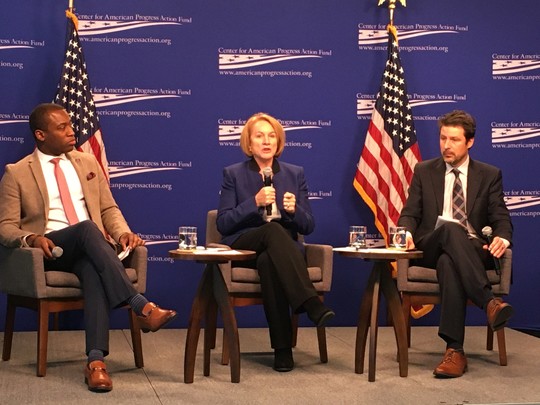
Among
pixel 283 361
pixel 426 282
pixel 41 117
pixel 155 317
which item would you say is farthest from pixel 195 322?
pixel 41 117

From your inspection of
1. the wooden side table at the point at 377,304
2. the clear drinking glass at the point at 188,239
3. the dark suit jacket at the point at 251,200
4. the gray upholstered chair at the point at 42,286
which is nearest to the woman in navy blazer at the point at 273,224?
the dark suit jacket at the point at 251,200

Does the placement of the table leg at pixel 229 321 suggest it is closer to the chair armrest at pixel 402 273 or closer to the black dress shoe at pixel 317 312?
the black dress shoe at pixel 317 312

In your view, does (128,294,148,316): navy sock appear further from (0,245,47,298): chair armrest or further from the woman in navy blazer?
the woman in navy blazer

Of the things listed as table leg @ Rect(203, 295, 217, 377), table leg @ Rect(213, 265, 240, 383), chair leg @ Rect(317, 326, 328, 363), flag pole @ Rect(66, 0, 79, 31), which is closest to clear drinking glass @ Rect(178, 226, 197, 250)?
table leg @ Rect(213, 265, 240, 383)

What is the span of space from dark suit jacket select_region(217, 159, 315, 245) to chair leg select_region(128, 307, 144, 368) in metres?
0.67

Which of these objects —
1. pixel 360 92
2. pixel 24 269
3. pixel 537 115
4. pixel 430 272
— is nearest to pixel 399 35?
pixel 360 92

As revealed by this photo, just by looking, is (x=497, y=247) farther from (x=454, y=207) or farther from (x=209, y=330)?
(x=209, y=330)

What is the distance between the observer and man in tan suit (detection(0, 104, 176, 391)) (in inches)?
166

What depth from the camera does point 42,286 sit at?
4340 mm

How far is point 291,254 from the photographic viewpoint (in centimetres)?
455

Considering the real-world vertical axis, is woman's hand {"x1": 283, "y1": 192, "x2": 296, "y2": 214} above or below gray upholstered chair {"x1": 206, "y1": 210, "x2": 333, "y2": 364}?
above

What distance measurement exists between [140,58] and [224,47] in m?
0.55

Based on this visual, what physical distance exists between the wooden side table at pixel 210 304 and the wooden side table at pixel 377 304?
22.9 inches

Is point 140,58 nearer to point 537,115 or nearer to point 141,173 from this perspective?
point 141,173
